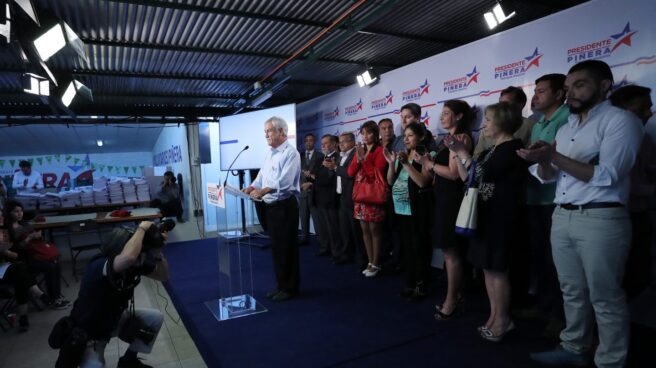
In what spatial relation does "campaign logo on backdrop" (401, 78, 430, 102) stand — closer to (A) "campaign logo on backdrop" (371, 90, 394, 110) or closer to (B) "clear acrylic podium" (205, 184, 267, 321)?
(A) "campaign logo on backdrop" (371, 90, 394, 110)

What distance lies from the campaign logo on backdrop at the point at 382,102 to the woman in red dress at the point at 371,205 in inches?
40.5

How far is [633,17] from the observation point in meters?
2.31

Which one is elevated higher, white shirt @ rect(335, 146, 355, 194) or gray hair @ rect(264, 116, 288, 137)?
gray hair @ rect(264, 116, 288, 137)

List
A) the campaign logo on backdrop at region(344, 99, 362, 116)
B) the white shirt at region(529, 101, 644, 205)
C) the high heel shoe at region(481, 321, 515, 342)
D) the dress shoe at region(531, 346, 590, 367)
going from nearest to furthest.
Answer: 1. the white shirt at region(529, 101, 644, 205)
2. the dress shoe at region(531, 346, 590, 367)
3. the high heel shoe at region(481, 321, 515, 342)
4. the campaign logo on backdrop at region(344, 99, 362, 116)

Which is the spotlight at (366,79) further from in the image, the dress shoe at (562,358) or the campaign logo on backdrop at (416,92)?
the dress shoe at (562,358)

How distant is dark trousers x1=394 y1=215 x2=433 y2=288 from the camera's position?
2773 mm

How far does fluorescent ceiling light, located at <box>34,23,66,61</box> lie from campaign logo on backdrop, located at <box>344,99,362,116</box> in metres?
3.23

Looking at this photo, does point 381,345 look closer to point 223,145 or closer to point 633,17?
point 633,17

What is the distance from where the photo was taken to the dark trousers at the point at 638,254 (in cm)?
204

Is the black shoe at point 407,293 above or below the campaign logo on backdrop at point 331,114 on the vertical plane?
below

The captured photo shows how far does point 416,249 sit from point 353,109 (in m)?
2.72

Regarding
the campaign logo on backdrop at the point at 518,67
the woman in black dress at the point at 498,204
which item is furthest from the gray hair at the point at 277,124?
the campaign logo on backdrop at the point at 518,67

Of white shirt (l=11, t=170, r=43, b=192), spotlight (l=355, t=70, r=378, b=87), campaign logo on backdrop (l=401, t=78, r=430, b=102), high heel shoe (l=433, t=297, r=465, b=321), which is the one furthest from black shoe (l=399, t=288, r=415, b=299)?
white shirt (l=11, t=170, r=43, b=192)

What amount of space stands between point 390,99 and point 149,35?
267 cm
